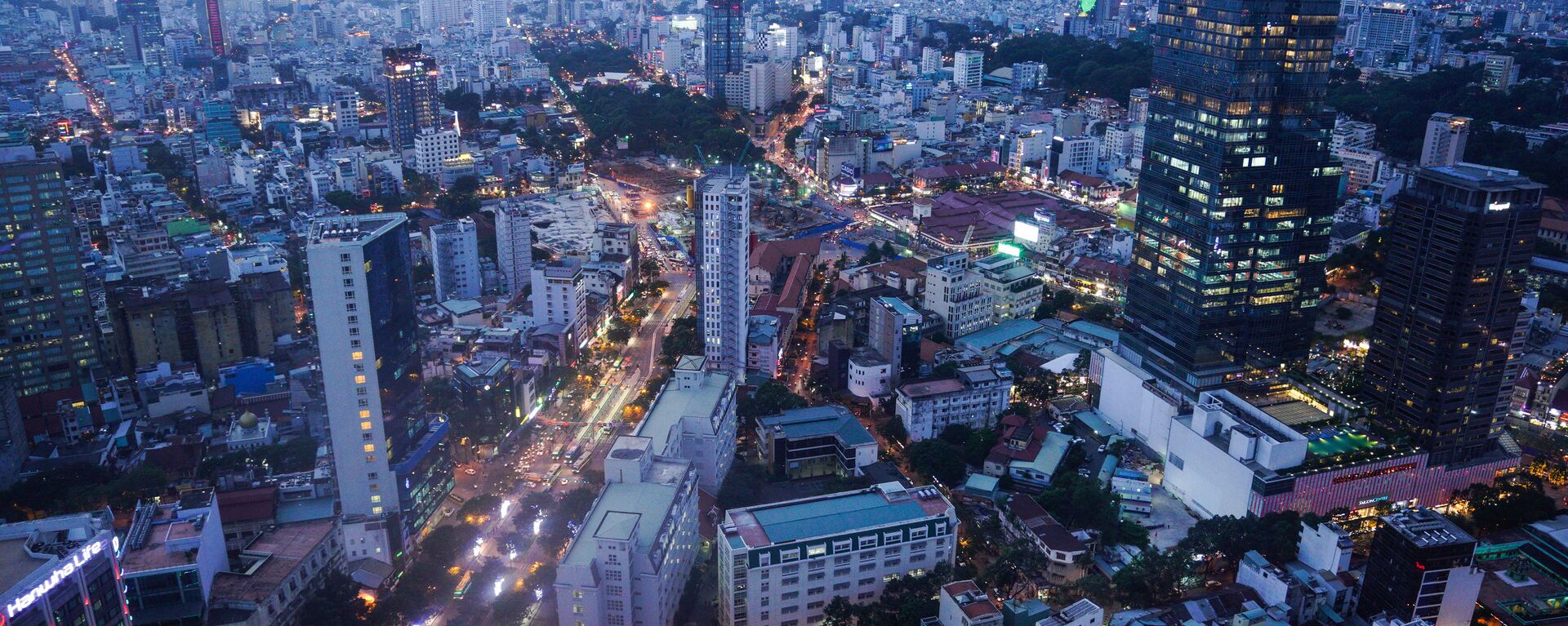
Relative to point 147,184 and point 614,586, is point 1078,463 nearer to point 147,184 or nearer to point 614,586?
point 614,586

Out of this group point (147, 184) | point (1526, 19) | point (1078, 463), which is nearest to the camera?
point (1078, 463)

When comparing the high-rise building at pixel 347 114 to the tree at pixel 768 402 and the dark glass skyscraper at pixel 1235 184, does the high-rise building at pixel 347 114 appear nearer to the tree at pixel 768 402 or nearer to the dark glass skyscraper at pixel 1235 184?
the tree at pixel 768 402

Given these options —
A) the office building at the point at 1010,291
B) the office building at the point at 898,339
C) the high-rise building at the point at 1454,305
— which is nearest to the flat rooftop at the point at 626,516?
the office building at the point at 898,339

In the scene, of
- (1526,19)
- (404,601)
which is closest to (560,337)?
(404,601)

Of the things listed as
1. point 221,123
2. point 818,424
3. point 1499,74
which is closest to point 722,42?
point 221,123

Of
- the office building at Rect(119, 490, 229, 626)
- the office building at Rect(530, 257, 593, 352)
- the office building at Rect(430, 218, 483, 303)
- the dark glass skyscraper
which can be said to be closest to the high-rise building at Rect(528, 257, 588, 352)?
the office building at Rect(530, 257, 593, 352)

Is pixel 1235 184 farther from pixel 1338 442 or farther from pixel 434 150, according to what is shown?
pixel 434 150
